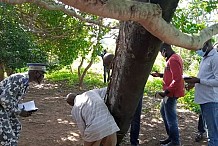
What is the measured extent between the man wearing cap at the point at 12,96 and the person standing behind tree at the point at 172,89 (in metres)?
1.90

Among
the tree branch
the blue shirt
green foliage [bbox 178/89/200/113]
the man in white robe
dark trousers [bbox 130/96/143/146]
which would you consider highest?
the tree branch

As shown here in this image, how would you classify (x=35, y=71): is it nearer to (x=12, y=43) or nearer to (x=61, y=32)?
(x=12, y=43)

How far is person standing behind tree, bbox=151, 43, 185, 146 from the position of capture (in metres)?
5.09

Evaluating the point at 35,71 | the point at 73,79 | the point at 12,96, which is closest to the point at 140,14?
the point at 35,71

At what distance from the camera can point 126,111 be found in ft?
13.1

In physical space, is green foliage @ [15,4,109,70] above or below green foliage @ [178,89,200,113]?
above

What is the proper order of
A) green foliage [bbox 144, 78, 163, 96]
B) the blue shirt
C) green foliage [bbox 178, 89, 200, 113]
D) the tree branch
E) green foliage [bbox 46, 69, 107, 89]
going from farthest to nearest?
green foliage [bbox 46, 69, 107, 89] < green foliage [bbox 144, 78, 163, 96] < green foliage [bbox 178, 89, 200, 113] < the blue shirt < the tree branch

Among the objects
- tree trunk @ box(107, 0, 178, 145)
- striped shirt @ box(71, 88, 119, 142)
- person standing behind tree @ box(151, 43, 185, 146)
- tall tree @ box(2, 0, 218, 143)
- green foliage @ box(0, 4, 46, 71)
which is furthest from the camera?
green foliage @ box(0, 4, 46, 71)

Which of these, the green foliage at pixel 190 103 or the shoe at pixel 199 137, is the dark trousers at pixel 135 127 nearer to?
the shoe at pixel 199 137

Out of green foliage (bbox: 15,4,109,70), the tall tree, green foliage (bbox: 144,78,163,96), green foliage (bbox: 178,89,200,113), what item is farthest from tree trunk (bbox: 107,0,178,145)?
green foliage (bbox: 144,78,163,96)

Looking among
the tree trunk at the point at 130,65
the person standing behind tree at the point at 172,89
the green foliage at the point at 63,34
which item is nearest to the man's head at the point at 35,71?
the tree trunk at the point at 130,65

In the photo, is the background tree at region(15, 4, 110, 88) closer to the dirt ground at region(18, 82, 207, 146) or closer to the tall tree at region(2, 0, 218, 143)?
the dirt ground at region(18, 82, 207, 146)

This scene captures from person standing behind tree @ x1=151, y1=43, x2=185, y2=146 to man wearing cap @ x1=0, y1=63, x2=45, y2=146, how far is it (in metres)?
1.90

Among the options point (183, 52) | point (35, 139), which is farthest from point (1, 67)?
point (183, 52)
